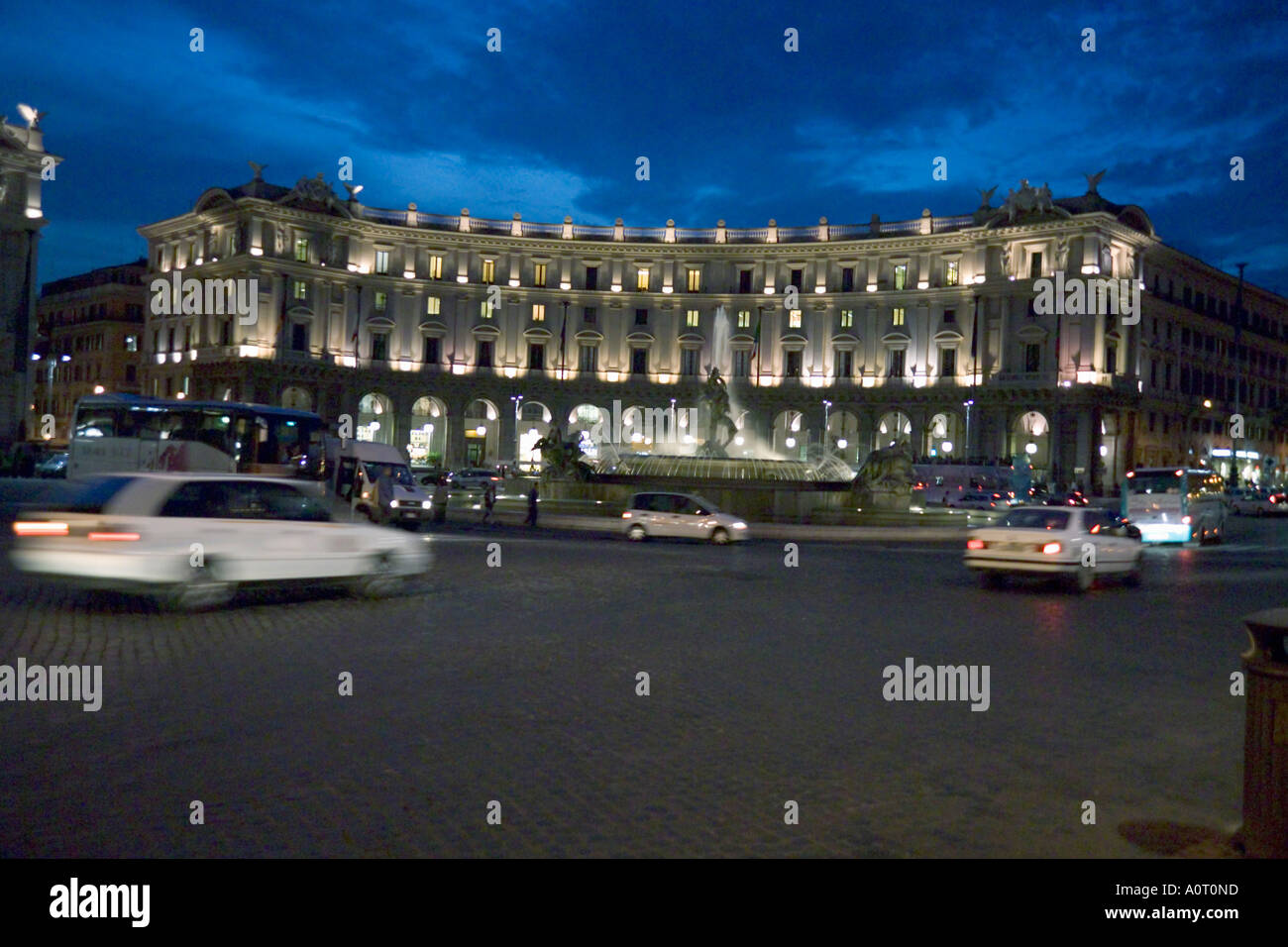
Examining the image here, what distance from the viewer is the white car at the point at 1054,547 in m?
17.1

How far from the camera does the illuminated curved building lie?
237 feet

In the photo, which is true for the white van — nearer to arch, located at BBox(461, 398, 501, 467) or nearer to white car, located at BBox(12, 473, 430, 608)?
white car, located at BBox(12, 473, 430, 608)

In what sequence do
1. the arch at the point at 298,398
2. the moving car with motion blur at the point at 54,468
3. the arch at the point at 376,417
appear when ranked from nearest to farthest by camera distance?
the moving car with motion blur at the point at 54,468, the arch at the point at 298,398, the arch at the point at 376,417

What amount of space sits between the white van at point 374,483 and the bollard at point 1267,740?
22478 mm

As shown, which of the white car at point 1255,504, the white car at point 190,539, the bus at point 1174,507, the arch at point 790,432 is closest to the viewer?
the white car at point 190,539

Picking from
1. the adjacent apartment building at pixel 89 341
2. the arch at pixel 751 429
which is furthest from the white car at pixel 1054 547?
the adjacent apartment building at pixel 89 341

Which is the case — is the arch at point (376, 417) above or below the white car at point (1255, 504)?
above

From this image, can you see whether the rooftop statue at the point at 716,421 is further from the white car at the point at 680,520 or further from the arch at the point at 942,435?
the arch at the point at 942,435

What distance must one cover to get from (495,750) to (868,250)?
7557cm

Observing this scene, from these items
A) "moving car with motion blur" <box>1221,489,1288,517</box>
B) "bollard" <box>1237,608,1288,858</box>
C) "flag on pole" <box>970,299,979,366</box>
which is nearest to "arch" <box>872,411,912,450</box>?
"flag on pole" <box>970,299,979,366</box>

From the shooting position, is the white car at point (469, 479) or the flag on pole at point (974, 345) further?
the flag on pole at point (974, 345)

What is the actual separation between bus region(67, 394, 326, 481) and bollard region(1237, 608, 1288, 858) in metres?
33.9

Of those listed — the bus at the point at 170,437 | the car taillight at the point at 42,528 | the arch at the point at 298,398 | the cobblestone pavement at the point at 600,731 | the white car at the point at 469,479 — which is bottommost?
the cobblestone pavement at the point at 600,731

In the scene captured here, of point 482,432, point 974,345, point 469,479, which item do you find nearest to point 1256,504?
point 974,345
